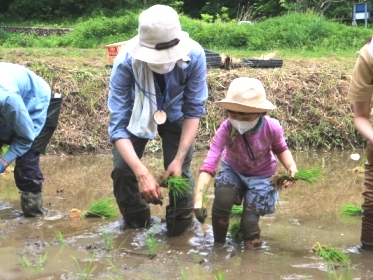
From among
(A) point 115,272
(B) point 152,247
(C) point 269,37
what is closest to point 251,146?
(B) point 152,247

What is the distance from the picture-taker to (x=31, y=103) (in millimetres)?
4773

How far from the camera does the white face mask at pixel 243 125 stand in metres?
4.00

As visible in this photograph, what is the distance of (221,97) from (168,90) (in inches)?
175

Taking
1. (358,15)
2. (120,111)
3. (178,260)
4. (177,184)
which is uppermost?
(120,111)

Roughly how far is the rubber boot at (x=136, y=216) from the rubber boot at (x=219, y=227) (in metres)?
0.59

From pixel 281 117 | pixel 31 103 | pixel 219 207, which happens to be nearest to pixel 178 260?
pixel 219 207

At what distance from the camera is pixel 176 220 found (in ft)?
14.5

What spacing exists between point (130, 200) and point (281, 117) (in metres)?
4.30

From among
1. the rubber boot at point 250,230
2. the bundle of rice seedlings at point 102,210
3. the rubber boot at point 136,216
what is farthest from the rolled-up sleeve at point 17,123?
the rubber boot at point 250,230

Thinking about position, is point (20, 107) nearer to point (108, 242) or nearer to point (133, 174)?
point (133, 174)

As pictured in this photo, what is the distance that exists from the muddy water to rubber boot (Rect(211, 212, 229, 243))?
6 cm

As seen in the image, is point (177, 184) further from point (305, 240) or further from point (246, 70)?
point (246, 70)

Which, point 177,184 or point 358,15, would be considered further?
point 358,15

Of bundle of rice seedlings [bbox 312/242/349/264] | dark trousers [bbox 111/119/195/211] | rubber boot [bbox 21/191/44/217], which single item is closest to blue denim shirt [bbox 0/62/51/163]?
rubber boot [bbox 21/191/44/217]
